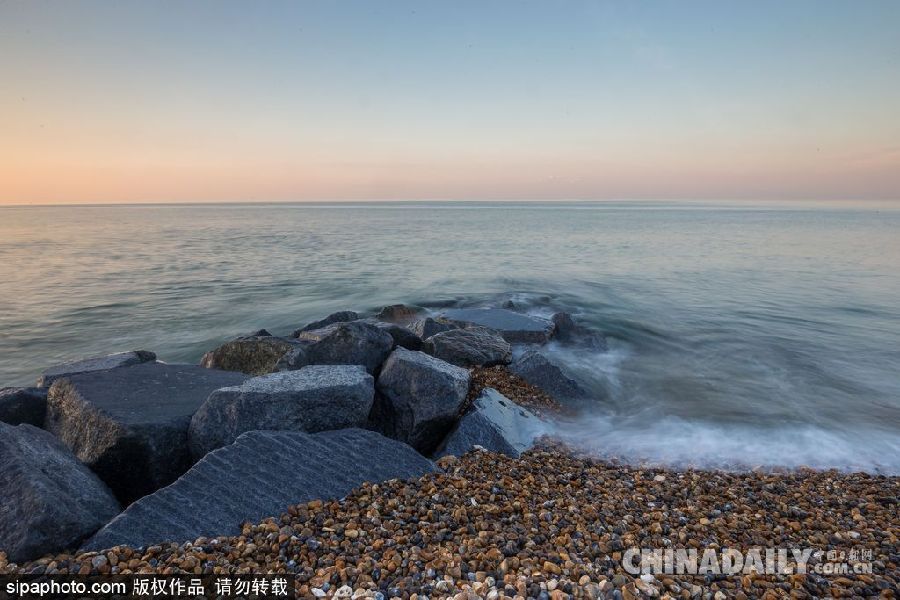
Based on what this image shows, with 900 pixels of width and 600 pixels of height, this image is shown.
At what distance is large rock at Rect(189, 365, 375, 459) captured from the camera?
4992 millimetres

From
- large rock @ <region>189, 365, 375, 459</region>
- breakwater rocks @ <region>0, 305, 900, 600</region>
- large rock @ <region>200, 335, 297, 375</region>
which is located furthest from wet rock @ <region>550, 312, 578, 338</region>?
large rock @ <region>189, 365, 375, 459</region>

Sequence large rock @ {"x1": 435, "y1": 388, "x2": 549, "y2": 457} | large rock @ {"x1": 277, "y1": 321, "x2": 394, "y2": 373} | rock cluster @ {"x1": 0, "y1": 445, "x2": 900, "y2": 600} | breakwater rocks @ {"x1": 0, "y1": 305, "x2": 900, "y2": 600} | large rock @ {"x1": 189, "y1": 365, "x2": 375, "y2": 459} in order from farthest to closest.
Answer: large rock @ {"x1": 277, "y1": 321, "x2": 394, "y2": 373}, large rock @ {"x1": 435, "y1": 388, "x2": 549, "y2": 457}, large rock @ {"x1": 189, "y1": 365, "x2": 375, "y2": 459}, breakwater rocks @ {"x1": 0, "y1": 305, "x2": 900, "y2": 600}, rock cluster @ {"x1": 0, "y1": 445, "x2": 900, "y2": 600}

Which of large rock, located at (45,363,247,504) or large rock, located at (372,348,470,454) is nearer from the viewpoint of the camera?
large rock, located at (45,363,247,504)

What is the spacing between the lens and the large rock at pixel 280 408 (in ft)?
16.4

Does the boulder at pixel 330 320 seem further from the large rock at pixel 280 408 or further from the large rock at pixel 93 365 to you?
the large rock at pixel 280 408

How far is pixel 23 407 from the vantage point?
233 inches

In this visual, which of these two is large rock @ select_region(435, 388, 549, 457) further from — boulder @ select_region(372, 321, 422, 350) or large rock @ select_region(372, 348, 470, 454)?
boulder @ select_region(372, 321, 422, 350)

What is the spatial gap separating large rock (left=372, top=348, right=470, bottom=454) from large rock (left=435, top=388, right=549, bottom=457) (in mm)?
243

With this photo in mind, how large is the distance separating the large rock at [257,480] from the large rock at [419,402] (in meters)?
0.88

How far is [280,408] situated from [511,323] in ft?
23.1

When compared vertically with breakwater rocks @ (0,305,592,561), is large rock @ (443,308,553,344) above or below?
below

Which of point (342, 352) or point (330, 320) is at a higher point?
point (342, 352)

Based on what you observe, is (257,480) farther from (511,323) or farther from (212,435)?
(511,323)

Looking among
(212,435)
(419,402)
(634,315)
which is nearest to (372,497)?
(419,402)
